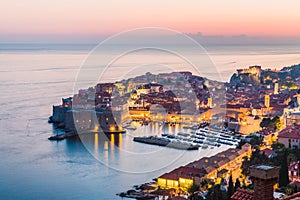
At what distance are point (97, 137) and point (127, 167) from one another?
248cm

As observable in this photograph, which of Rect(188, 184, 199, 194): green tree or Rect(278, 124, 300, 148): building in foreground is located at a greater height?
Rect(278, 124, 300, 148): building in foreground

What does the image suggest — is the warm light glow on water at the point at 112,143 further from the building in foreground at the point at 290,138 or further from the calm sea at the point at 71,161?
the building in foreground at the point at 290,138

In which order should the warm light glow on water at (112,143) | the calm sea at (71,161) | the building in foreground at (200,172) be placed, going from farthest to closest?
the warm light glow on water at (112,143) → the calm sea at (71,161) → the building in foreground at (200,172)

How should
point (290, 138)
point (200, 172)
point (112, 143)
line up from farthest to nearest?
point (112, 143), point (290, 138), point (200, 172)

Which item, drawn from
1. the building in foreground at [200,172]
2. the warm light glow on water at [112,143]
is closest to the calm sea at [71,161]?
the warm light glow on water at [112,143]

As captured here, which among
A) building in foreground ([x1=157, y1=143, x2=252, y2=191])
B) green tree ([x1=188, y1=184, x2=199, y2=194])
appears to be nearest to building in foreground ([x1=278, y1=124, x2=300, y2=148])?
building in foreground ([x1=157, y1=143, x2=252, y2=191])

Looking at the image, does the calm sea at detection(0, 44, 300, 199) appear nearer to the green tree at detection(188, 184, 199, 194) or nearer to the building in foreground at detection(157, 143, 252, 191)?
the building in foreground at detection(157, 143, 252, 191)

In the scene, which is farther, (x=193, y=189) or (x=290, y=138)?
(x=290, y=138)

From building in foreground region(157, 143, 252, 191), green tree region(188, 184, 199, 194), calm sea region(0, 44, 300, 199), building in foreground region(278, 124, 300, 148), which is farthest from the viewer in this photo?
building in foreground region(278, 124, 300, 148)

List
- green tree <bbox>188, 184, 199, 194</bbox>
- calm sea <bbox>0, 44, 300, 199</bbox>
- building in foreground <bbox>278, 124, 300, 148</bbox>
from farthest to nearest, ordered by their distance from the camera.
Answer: building in foreground <bbox>278, 124, 300, 148</bbox>, calm sea <bbox>0, 44, 300, 199</bbox>, green tree <bbox>188, 184, 199, 194</bbox>

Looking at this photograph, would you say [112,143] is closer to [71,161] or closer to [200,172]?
[71,161]

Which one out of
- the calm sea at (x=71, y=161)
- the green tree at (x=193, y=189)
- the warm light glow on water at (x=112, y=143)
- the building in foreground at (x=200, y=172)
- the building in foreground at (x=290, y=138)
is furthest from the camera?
the warm light glow on water at (x=112, y=143)

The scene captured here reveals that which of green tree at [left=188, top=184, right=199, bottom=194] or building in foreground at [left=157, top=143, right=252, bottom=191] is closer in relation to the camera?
green tree at [left=188, top=184, right=199, bottom=194]

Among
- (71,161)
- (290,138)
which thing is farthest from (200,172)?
(71,161)
